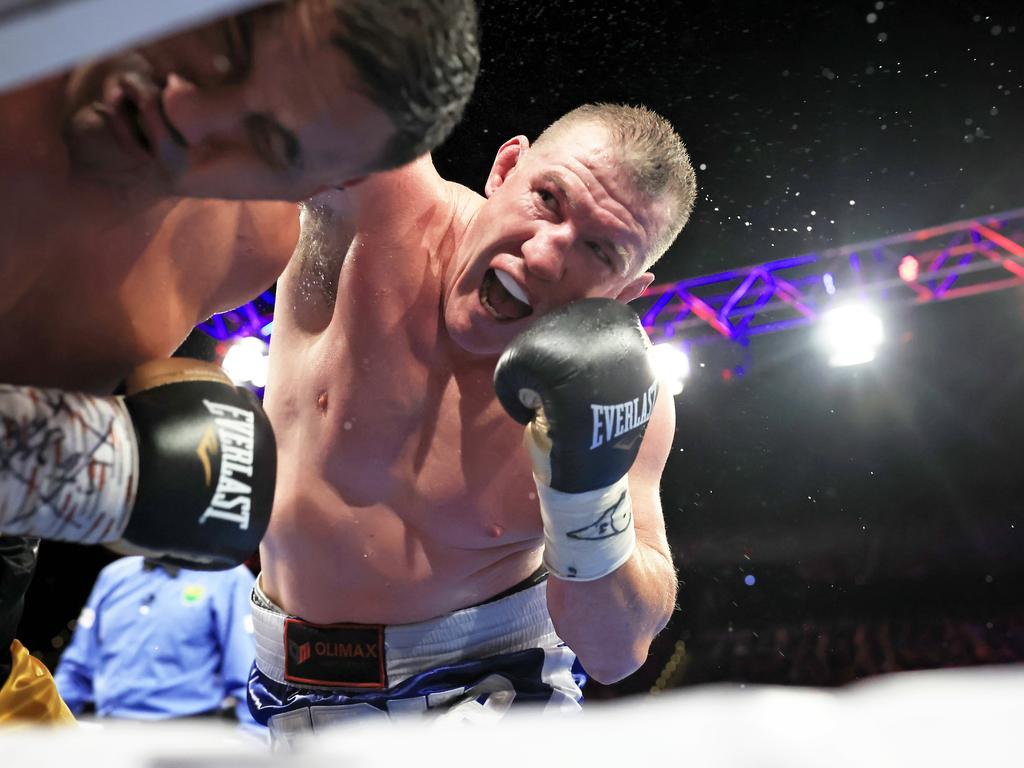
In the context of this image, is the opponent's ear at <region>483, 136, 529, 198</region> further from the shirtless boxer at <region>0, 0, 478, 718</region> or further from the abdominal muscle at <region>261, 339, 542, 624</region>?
the shirtless boxer at <region>0, 0, 478, 718</region>

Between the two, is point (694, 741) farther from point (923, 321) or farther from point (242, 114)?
point (923, 321)

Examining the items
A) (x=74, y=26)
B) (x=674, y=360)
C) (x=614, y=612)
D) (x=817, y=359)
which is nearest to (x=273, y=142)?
(x=74, y=26)

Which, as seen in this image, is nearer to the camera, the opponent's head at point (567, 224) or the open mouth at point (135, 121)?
the open mouth at point (135, 121)

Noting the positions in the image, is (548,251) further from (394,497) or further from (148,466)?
(148,466)

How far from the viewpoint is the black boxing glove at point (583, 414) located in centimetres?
148

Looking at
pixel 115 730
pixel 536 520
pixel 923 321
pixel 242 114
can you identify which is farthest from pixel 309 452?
pixel 923 321

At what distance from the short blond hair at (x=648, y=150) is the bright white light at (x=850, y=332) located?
2.57 m

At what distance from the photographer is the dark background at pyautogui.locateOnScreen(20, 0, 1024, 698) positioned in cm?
339

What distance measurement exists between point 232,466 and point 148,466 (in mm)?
86

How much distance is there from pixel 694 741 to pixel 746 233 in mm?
4399

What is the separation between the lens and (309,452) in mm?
1784

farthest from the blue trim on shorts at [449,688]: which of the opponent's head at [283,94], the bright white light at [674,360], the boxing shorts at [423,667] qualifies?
the bright white light at [674,360]

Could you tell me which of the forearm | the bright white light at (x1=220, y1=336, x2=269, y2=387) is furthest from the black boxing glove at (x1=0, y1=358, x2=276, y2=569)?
the bright white light at (x1=220, y1=336, x2=269, y2=387)

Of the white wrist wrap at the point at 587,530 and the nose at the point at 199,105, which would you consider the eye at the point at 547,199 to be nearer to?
the white wrist wrap at the point at 587,530
